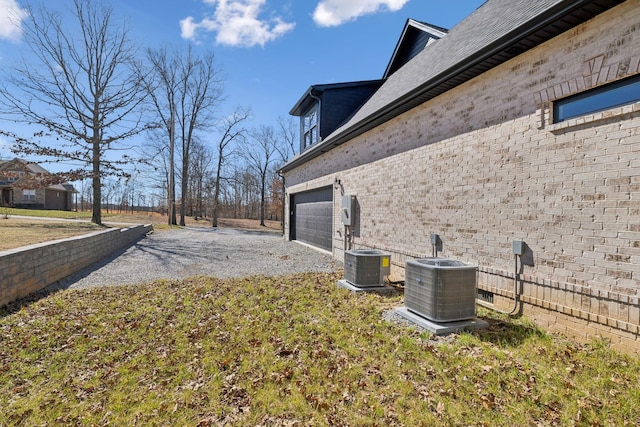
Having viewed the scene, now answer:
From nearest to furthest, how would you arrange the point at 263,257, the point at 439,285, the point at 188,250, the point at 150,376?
the point at 150,376
the point at 439,285
the point at 263,257
the point at 188,250

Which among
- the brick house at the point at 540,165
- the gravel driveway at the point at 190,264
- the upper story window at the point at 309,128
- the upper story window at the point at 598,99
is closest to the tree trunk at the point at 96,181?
the gravel driveway at the point at 190,264

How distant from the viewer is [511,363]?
11.3 feet

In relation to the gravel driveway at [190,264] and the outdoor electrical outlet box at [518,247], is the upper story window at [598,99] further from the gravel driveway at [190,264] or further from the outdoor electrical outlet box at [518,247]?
the gravel driveway at [190,264]

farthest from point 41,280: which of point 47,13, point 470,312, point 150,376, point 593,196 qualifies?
point 47,13

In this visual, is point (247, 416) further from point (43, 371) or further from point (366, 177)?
point (366, 177)

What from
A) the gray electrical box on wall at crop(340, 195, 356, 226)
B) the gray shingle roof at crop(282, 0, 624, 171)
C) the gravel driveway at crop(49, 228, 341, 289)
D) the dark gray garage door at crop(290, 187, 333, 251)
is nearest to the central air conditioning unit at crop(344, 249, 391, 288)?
the gravel driveway at crop(49, 228, 341, 289)

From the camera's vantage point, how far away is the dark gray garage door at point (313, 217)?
1234cm

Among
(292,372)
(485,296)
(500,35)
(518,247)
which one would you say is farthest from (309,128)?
(292,372)

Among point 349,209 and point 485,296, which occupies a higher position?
point 349,209

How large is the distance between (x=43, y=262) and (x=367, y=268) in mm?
6810

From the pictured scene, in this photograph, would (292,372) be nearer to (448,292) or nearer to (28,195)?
(448,292)

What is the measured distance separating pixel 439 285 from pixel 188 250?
10.6 meters

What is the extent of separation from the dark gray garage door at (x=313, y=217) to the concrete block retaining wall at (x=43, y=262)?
25.4 feet

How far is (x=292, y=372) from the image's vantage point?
341cm
